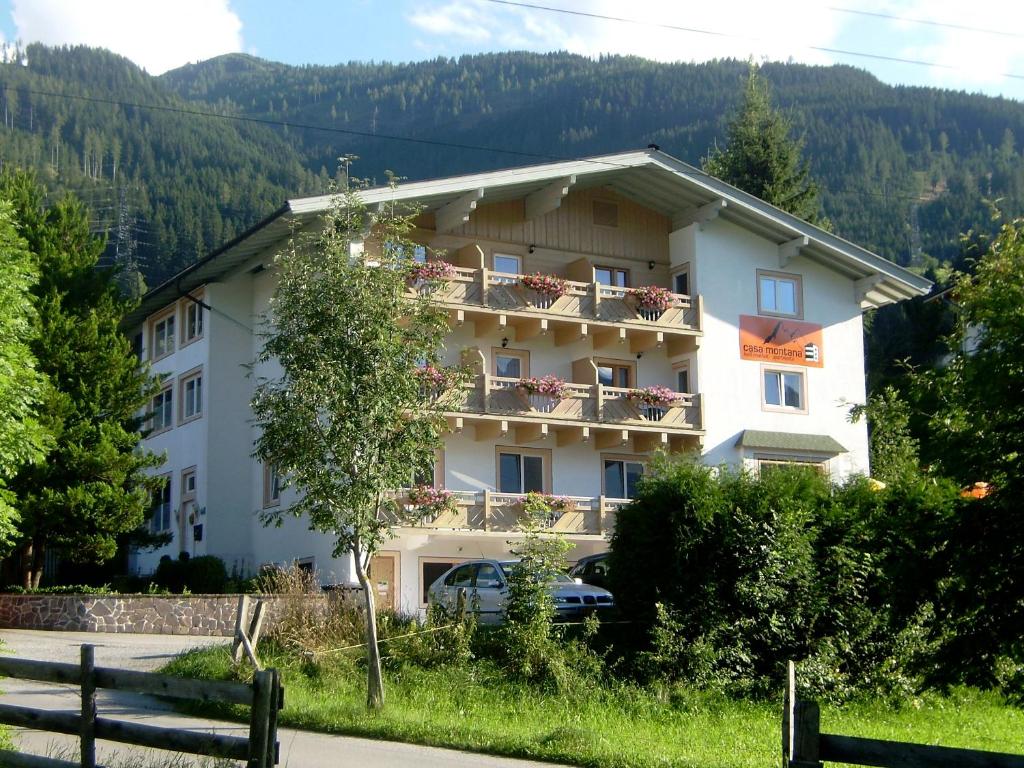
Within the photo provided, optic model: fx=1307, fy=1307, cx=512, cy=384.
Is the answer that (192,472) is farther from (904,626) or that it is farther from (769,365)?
(904,626)

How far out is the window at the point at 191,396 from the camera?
132 feet

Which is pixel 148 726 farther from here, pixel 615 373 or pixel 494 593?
pixel 615 373

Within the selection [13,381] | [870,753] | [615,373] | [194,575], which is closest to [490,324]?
[615,373]

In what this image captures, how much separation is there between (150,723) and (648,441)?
2235 centimetres

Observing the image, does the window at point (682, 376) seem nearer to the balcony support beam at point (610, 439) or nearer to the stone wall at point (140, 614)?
the balcony support beam at point (610, 439)

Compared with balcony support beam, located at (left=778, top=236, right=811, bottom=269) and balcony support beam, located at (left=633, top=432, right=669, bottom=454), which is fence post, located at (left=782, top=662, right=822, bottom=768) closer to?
balcony support beam, located at (left=633, top=432, right=669, bottom=454)

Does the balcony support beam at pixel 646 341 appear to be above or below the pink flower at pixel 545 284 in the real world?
below

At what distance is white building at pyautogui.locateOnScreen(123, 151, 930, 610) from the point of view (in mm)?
35719

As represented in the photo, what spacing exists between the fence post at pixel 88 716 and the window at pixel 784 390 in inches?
1226

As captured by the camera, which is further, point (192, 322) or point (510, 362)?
point (192, 322)

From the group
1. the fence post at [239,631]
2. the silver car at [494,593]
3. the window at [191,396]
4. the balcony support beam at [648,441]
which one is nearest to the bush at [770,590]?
the silver car at [494,593]

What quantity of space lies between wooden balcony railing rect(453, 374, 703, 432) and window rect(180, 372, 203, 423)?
9.67 metres

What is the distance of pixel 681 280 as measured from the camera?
132 ft

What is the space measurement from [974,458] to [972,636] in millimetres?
1477
